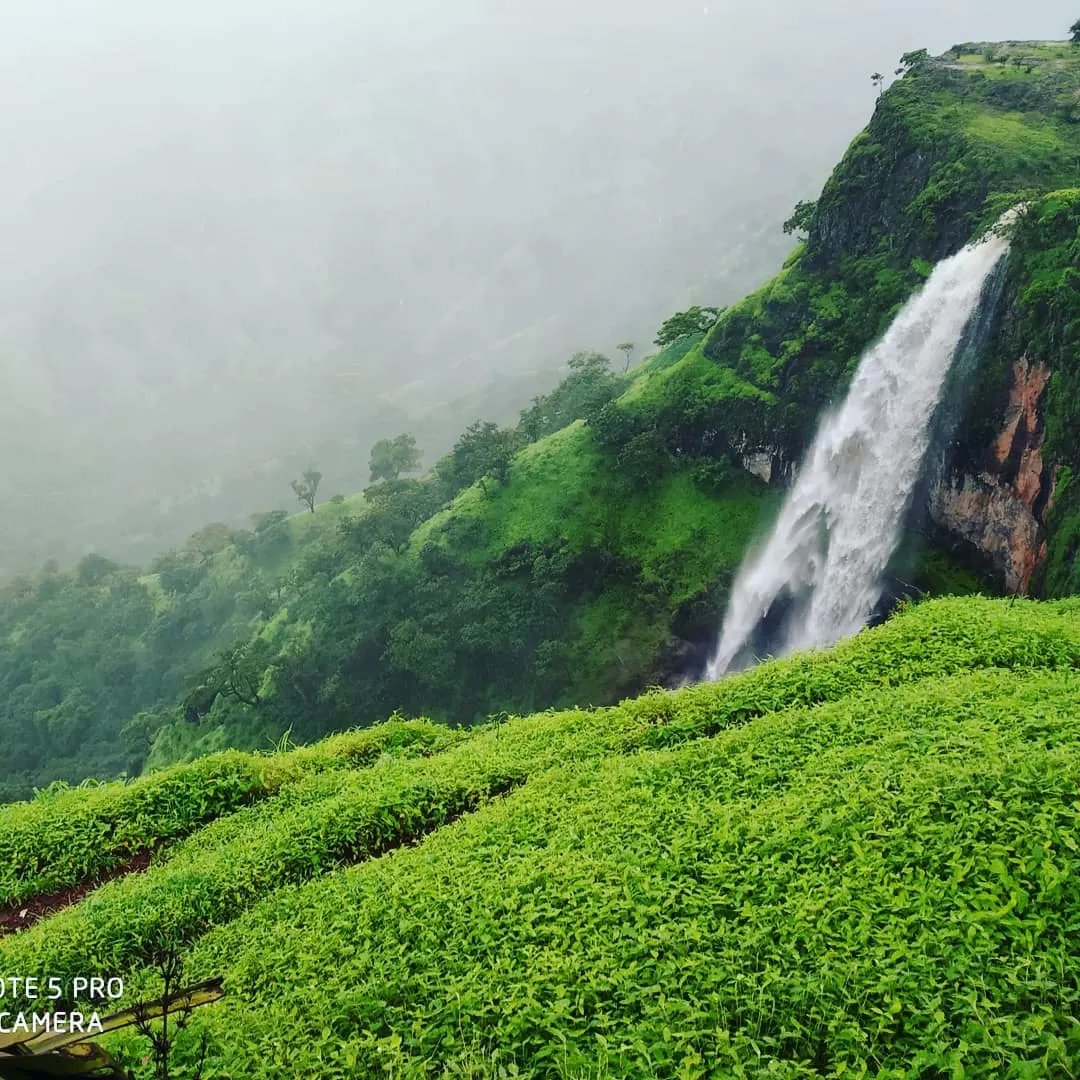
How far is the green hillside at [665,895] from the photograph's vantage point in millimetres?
3889

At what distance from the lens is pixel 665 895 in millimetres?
5035

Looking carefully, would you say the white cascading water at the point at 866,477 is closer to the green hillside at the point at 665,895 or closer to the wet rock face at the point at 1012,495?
the wet rock face at the point at 1012,495

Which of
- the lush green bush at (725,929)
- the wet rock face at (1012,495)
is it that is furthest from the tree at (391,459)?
the lush green bush at (725,929)

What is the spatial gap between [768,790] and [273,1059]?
4156 mm

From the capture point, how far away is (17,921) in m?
7.74

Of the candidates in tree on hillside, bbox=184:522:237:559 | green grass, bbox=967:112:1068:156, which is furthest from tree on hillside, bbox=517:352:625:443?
tree on hillside, bbox=184:522:237:559

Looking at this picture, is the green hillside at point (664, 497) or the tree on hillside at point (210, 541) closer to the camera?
the green hillside at point (664, 497)

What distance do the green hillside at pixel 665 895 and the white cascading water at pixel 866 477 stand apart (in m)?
15.3

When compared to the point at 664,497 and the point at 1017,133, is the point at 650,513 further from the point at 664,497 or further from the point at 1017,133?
the point at 1017,133

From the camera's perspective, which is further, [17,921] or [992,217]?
[992,217]

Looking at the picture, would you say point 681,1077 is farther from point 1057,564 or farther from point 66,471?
point 66,471

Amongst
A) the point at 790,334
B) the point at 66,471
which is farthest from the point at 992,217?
the point at 66,471

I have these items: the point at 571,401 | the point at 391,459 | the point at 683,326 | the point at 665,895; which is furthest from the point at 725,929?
the point at 391,459

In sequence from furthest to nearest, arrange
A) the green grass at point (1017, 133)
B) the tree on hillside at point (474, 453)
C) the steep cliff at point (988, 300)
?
the tree on hillside at point (474, 453)
the green grass at point (1017, 133)
the steep cliff at point (988, 300)
